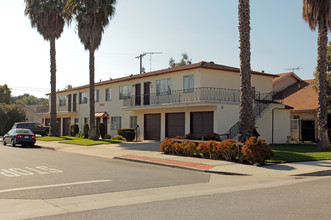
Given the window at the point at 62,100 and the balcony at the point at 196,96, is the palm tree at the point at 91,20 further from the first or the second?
the window at the point at 62,100

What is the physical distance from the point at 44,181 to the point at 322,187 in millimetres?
8299

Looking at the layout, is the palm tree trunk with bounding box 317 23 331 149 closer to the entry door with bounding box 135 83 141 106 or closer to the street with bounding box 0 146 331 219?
the street with bounding box 0 146 331 219

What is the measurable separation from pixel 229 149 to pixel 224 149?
0.30 m

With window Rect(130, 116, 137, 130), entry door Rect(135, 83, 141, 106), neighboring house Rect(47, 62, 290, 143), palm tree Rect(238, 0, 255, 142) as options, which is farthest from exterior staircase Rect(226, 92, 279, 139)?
window Rect(130, 116, 137, 130)

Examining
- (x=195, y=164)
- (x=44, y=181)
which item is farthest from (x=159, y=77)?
(x=44, y=181)

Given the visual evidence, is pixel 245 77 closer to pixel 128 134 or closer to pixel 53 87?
pixel 128 134

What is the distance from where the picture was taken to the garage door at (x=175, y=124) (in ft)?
94.1

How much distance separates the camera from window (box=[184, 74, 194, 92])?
27.4 meters

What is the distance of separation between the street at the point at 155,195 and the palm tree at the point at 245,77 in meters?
5.41

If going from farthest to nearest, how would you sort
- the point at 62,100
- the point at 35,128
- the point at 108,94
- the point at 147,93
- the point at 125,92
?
1. the point at 62,100
2. the point at 35,128
3. the point at 108,94
4. the point at 125,92
5. the point at 147,93

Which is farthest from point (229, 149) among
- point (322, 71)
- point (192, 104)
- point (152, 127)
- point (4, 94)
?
point (4, 94)

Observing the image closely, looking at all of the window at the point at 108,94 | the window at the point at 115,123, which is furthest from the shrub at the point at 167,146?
the window at the point at 108,94

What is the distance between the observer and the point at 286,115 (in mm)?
28797

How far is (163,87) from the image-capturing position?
99.7 ft
